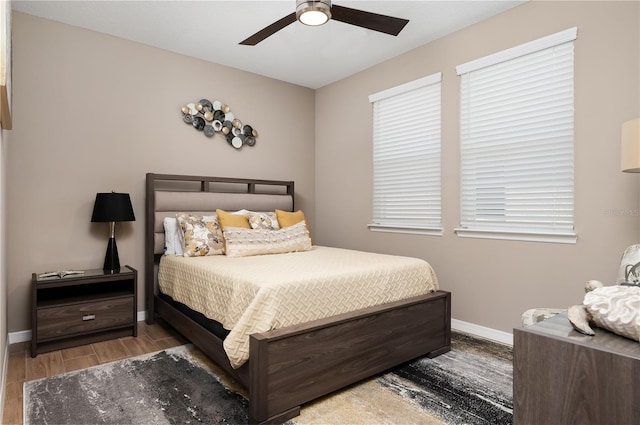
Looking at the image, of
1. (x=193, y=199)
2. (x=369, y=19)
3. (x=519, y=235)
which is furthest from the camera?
(x=193, y=199)

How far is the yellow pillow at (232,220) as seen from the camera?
3500 mm

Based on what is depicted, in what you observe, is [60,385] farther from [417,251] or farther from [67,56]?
[417,251]

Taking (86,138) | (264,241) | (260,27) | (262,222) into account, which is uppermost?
(260,27)

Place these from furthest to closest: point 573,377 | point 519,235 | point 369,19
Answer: point 519,235 → point 369,19 → point 573,377

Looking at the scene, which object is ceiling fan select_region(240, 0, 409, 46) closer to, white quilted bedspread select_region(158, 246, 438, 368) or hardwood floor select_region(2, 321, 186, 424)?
white quilted bedspread select_region(158, 246, 438, 368)

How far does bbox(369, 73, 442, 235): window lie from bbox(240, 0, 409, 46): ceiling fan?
4.32ft

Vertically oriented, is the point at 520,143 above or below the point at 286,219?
above

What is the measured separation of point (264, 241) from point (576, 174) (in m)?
2.48

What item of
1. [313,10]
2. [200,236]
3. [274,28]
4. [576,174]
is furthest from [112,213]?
[576,174]

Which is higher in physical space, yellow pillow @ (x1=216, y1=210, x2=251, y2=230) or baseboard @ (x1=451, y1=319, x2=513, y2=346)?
yellow pillow @ (x1=216, y1=210, x2=251, y2=230)

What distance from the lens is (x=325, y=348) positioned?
7.16 ft

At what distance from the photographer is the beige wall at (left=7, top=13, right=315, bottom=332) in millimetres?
3125

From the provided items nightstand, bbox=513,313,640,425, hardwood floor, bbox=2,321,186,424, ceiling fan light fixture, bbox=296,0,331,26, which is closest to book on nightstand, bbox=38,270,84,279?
hardwood floor, bbox=2,321,186,424

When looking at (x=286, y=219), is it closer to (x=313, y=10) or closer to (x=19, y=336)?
(x=313, y=10)
